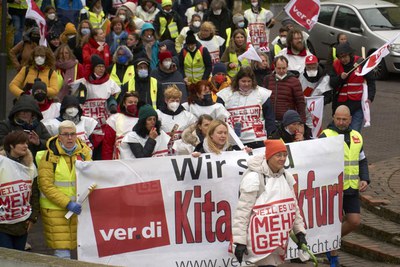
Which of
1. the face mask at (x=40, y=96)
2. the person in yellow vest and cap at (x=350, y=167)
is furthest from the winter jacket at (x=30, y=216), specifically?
the person in yellow vest and cap at (x=350, y=167)

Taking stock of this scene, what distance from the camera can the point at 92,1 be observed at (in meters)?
23.1

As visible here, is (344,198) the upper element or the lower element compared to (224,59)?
lower

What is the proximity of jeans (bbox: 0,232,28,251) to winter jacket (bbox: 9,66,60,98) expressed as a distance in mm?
4390

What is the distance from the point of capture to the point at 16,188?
A: 1137 centimetres

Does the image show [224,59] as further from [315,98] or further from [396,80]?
[396,80]

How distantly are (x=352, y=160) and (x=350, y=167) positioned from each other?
80 mm

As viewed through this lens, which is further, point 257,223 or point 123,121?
point 123,121

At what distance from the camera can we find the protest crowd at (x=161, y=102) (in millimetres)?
11500

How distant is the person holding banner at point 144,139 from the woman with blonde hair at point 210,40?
6.94 m

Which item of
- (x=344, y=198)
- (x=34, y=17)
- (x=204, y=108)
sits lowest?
(x=344, y=198)

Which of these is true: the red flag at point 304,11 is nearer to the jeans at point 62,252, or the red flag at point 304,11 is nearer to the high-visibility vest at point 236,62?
the high-visibility vest at point 236,62

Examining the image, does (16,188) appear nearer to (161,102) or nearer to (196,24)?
(161,102)

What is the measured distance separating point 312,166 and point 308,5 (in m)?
6.46

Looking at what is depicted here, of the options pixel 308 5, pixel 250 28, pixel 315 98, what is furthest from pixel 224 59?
pixel 250 28
